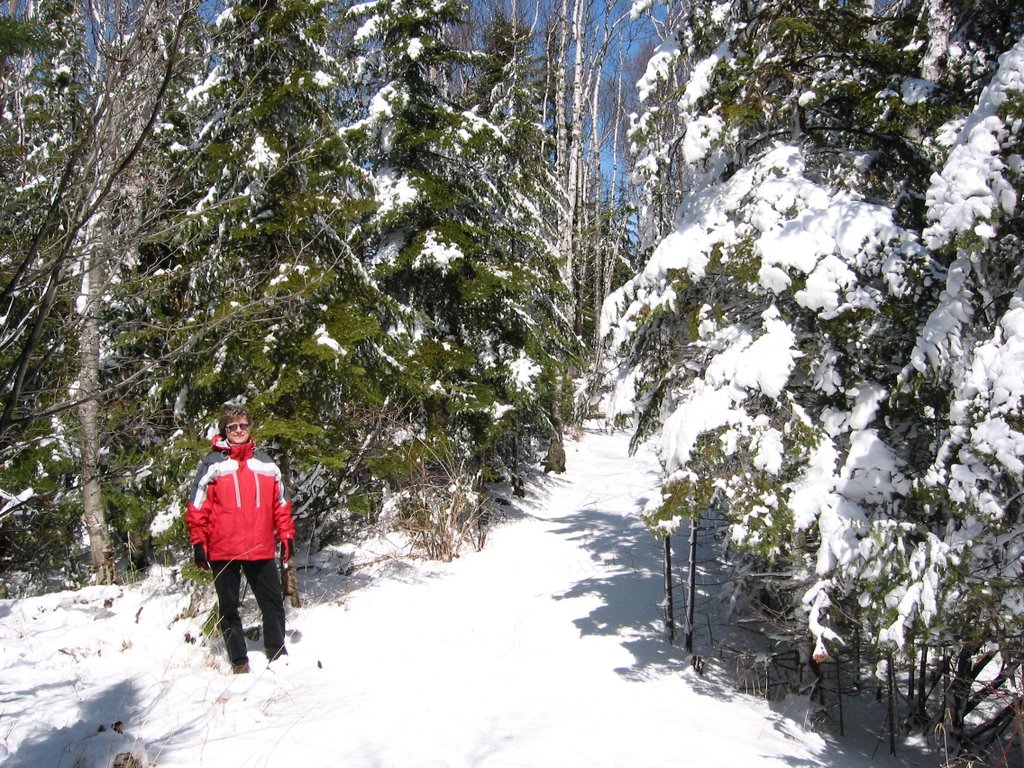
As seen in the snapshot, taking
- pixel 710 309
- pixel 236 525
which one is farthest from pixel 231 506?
pixel 710 309

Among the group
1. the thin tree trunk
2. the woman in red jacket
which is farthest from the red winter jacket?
the thin tree trunk

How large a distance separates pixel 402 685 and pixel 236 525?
64.5 inches

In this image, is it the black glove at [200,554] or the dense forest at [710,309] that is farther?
the black glove at [200,554]

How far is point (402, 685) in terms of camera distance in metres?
4.85

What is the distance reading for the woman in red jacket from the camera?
4801mm

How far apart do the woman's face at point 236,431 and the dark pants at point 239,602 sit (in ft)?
2.80

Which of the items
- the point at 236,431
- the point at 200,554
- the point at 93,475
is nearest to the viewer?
the point at 200,554

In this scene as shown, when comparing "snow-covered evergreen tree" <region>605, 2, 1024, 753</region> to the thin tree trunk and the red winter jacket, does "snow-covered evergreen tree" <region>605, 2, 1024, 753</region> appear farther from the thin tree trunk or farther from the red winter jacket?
the thin tree trunk

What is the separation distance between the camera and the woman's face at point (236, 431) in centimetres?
487

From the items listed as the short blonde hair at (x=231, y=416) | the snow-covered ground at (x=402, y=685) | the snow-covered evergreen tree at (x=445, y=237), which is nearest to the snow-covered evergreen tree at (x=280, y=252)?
the short blonde hair at (x=231, y=416)

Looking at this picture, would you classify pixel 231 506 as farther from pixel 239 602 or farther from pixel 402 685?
pixel 402 685

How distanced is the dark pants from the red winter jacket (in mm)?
94

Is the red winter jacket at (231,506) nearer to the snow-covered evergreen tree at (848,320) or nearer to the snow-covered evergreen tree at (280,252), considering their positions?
the snow-covered evergreen tree at (280,252)

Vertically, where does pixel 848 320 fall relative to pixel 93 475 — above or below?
above
